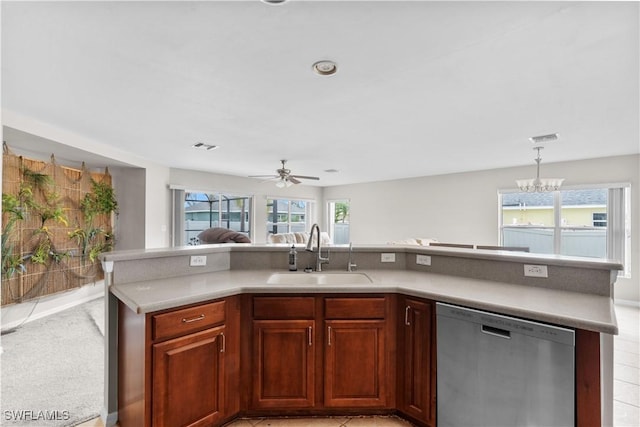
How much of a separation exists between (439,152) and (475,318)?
351cm

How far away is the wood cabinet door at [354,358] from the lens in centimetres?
200

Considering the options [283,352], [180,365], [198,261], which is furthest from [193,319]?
[198,261]

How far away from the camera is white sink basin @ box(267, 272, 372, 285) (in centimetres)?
241

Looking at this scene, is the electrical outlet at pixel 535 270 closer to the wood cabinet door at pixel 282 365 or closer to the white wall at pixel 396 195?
the wood cabinet door at pixel 282 365

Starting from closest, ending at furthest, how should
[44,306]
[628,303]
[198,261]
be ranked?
[198,261]
[44,306]
[628,303]

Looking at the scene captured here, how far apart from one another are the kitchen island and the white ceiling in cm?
129

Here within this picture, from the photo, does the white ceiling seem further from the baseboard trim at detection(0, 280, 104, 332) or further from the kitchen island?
the baseboard trim at detection(0, 280, 104, 332)

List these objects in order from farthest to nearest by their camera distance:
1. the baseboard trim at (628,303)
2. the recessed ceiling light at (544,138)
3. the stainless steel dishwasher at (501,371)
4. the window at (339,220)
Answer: the window at (339,220)
the baseboard trim at (628,303)
the recessed ceiling light at (544,138)
the stainless steel dishwasher at (501,371)

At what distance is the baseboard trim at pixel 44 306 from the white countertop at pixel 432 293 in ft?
10.4

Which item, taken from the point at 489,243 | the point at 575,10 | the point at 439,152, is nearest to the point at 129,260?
the point at 575,10

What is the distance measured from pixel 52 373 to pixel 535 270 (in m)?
3.92

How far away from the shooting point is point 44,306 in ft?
13.9

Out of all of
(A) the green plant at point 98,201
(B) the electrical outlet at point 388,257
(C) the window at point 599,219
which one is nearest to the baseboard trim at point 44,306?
(A) the green plant at point 98,201

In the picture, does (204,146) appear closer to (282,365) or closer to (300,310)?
(300,310)
